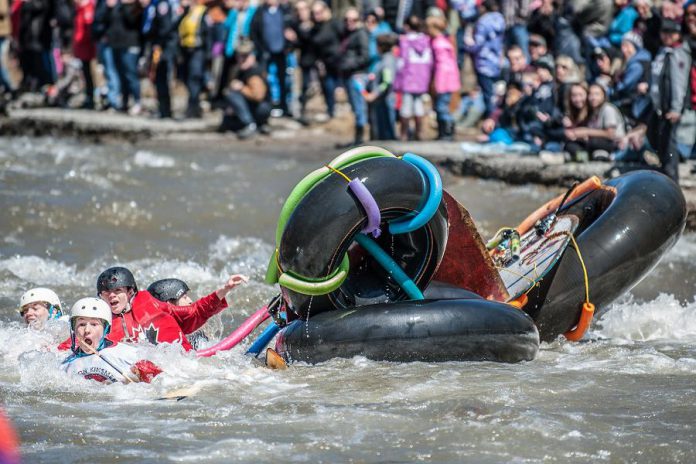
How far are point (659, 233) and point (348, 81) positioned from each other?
27.4ft

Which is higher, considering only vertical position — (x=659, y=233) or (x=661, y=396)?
(x=659, y=233)

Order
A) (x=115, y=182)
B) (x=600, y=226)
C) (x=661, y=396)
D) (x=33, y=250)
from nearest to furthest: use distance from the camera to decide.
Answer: (x=661, y=396), (x=600, y=226), (x=33, y=250), (x=115, y=182)

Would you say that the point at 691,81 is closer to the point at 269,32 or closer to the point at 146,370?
the point at 146,370

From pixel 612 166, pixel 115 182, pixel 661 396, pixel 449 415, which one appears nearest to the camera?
pixel 449 415

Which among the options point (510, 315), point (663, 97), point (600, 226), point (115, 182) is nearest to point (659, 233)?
point (600, 226)

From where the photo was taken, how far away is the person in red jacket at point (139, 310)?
24.7 feet

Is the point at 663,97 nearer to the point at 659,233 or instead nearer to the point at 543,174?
the point at 543,174

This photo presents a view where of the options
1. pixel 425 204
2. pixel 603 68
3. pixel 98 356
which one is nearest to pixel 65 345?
pixel 98 356

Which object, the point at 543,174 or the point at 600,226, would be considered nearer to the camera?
the point at 600,226

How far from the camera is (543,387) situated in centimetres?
668

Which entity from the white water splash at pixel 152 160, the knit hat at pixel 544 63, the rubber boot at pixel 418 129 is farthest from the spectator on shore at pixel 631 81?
the white water splash at pixel 152 160

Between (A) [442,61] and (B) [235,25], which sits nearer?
(A) [442,61]

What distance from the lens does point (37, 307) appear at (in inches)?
313

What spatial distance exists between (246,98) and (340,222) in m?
10.6
